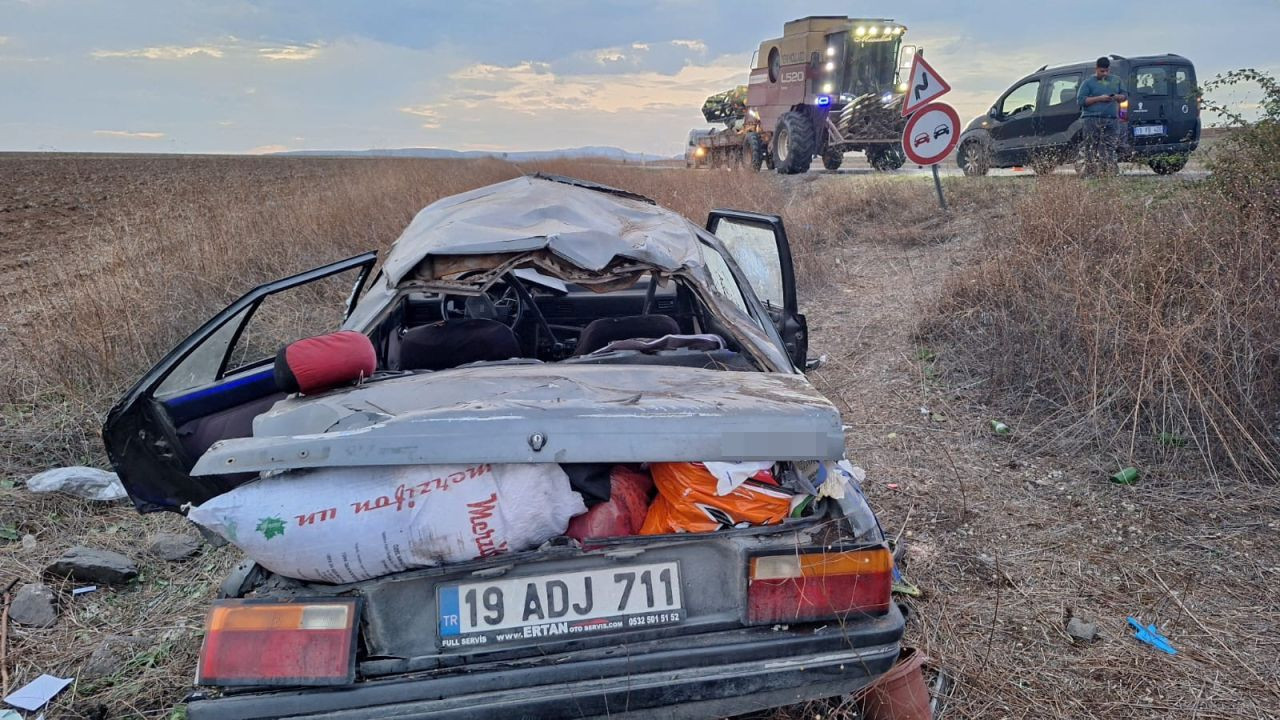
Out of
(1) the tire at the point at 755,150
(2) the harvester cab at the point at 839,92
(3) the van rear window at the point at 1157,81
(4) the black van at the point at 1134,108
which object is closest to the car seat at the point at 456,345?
(4) the black van at the point at 1134,108

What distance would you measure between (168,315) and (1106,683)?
6188 millimetres

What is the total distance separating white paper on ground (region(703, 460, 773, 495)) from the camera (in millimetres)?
1758

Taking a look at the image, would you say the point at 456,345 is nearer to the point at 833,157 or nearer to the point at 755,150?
the point at 833,157

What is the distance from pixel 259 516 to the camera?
1.61m

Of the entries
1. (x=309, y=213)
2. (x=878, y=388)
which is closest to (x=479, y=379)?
(x=878, y=388)

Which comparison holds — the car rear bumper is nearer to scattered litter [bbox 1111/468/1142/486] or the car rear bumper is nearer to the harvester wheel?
scattered litter [bbox 1111/468/1142/486]

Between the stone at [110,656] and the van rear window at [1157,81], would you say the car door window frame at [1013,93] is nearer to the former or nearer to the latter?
the van rear window at [1157,81]

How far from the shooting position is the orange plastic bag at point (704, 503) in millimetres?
1775

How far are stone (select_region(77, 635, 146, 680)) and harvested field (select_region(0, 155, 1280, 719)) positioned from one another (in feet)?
0.05

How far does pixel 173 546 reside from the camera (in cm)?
324

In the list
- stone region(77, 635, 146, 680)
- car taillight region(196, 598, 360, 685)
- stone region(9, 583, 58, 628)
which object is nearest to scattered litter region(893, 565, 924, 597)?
car taillight region(196, 598, 360, 685)

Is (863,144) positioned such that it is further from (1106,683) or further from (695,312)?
(1106,683)

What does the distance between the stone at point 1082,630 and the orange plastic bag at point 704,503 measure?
4.62ft

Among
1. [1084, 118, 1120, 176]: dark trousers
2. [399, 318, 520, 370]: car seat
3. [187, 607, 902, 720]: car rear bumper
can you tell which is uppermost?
[1084, 118, 1120, 176]: dark trousers
